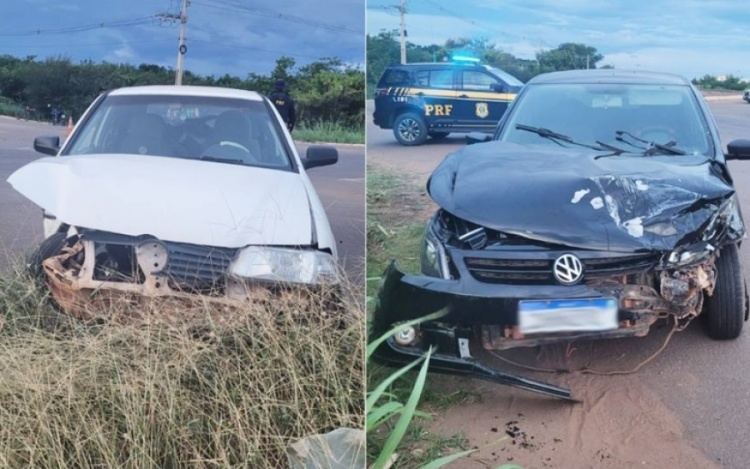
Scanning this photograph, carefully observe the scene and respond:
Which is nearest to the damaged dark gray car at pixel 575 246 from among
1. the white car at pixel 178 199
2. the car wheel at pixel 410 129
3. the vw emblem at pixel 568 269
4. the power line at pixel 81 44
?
the vw emblem at pixel 568 269

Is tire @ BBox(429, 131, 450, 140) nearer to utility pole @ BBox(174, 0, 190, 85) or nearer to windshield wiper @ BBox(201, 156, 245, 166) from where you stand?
windshield wiper @ BBox(201, 156, 245, 166)

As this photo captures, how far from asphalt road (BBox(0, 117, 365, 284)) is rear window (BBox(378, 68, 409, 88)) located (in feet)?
0.63

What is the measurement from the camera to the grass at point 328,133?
2117 mm

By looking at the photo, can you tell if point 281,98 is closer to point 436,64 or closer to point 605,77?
point 436,64

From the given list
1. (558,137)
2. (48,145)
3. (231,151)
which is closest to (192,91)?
(231,151)

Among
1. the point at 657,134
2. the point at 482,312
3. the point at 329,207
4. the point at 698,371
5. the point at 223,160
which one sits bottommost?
the point at 698,371

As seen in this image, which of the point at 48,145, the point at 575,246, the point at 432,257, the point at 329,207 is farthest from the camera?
the point at 48,145

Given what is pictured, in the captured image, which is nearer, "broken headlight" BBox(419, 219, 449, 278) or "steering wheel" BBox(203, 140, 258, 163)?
"broken headlight" BBox(419, 219, 449, 278)

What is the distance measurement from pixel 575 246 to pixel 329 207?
0.68 m

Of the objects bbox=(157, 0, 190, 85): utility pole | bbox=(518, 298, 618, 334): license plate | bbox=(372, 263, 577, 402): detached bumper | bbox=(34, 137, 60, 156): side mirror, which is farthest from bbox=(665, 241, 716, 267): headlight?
bbox=(34, 137, 60, 156): side mirror

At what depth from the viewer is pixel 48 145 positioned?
222cm

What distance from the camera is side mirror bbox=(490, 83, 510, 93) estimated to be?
2203 mm

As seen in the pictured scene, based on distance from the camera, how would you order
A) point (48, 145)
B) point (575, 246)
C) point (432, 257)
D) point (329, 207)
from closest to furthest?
point (575, 246) < point (432, 257) < point (329, 207) < point (48, 145)

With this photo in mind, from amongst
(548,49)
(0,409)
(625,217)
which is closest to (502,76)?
(548,49)
